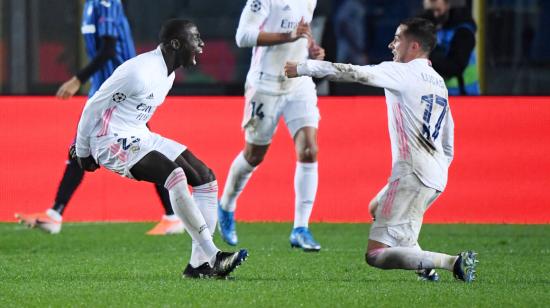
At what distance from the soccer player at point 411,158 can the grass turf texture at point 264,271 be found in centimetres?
17

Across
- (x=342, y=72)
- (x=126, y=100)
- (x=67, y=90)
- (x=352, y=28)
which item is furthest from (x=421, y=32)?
(x=352, y=28)

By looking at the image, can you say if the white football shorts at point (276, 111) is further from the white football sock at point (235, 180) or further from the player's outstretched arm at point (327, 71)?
the player's outstretched arm at point (327, 71)

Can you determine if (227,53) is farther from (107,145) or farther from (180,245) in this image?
(107,145)

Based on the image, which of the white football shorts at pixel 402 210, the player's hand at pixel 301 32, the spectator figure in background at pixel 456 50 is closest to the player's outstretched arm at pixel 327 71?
the white football shorts at pixel 402 210

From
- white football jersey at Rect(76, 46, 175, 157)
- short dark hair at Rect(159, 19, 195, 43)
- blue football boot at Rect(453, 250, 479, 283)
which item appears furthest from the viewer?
short dark hair at Rect(159, 19, 195, 43)

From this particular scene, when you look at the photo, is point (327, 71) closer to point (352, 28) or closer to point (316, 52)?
point (316, 52)

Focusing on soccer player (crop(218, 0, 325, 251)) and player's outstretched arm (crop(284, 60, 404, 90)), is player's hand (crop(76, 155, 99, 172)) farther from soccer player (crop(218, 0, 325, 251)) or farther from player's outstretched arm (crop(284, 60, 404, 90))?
soccer player (crop(218, 0, 325, 251))

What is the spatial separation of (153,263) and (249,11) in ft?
7.33

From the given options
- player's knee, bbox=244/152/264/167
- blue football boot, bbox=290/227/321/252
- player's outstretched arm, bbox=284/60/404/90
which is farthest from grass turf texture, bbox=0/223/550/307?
player's outstretched arm, bbox=284/60/404/90

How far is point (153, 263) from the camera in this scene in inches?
382

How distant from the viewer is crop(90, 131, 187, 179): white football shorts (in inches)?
342

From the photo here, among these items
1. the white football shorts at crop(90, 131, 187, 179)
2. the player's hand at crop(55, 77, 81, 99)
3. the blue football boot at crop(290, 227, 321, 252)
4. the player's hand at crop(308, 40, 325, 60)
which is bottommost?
the blue football boot at crop(290, 227, 321, 252)

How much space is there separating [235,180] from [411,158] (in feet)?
10.4

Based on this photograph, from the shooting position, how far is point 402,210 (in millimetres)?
8406
